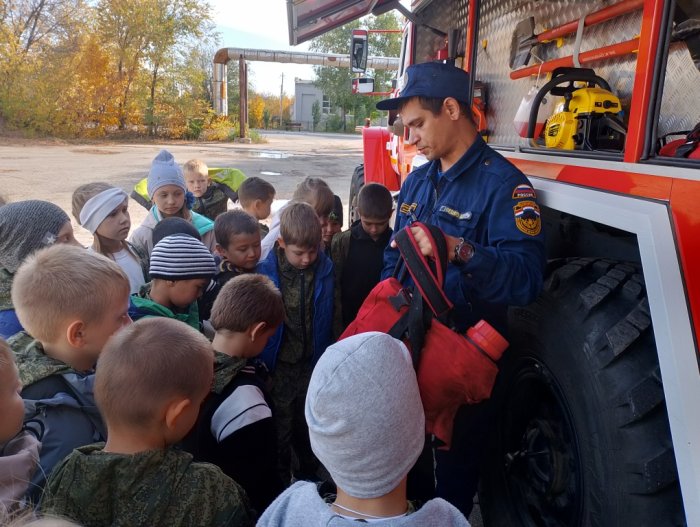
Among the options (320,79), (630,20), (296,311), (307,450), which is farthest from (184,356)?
(320,79)

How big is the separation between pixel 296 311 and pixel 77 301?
44.9 inches

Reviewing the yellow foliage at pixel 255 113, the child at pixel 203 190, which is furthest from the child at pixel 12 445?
the yellow foliage at pixel 255 113

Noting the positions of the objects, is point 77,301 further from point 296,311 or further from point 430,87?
point 430,87

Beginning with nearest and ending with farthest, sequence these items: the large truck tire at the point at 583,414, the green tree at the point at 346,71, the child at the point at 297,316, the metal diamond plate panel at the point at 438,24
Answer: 1. the large truck tire at the point at 583,414
2. the child at the point at 297,316
3. the metal diamond plate panel at the point at 438,24
4. the green tree at the point at 346,71

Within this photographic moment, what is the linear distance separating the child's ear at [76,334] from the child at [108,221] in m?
1.14

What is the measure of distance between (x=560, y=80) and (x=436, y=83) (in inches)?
32.3

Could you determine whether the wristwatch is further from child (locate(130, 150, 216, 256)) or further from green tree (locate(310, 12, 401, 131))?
green tree (locate(310, 12, 401, 131))

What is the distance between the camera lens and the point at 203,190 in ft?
14.7

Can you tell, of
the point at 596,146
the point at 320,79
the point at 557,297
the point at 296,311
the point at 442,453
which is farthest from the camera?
the point at 320,79

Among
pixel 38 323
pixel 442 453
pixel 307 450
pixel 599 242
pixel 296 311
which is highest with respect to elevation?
pixel 599 242

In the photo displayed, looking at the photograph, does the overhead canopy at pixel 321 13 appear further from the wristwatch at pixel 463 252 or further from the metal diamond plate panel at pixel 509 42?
the wristwatch at pixel 463 252

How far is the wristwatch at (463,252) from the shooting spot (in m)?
1.74

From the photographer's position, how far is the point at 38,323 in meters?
1.67

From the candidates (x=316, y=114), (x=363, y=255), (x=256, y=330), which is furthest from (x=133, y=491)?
(x=316, y=114)
